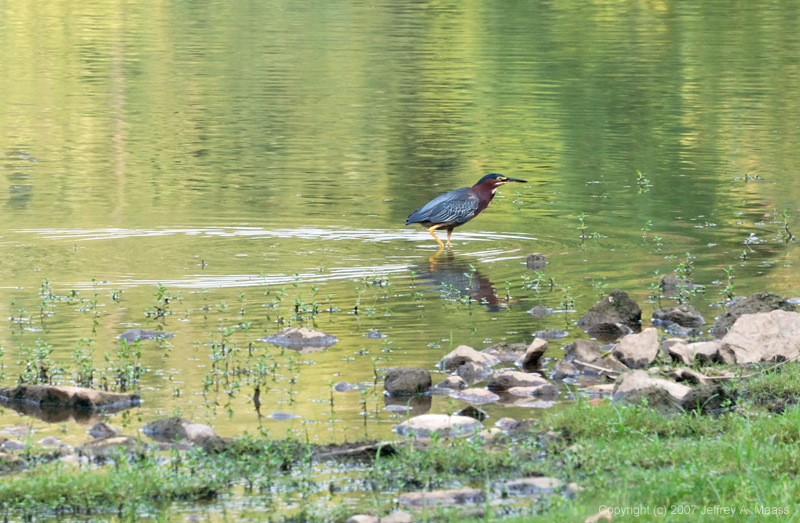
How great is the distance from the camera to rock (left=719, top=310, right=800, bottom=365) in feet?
32.5

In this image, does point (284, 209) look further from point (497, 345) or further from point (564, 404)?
point (564, 404)

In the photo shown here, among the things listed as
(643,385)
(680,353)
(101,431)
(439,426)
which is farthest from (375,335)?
(101,431)

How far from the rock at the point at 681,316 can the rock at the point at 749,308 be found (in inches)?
16.1

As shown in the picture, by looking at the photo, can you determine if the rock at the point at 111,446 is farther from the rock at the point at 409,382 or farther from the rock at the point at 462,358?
the rock at the point at 462,358

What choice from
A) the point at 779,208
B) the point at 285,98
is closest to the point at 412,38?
the point at 285,98

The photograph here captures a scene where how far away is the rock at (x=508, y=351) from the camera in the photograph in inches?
418

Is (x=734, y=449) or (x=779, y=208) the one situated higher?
(x=734, y=449)

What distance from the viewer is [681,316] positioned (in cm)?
1167

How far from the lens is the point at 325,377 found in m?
10.0

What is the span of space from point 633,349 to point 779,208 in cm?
829

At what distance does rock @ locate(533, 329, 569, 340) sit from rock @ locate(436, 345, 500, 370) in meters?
1.20

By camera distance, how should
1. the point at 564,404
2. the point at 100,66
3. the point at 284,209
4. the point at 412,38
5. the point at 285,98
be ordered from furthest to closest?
1. the point at 412,38
2. the point at 100,66
3. the point at 285,98
4. the point at 284,209
5. the point at 564,404

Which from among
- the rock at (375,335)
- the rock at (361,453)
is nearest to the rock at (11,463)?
the rock at (361,453)

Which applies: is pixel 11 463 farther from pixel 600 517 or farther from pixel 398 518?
pixel 600 517
